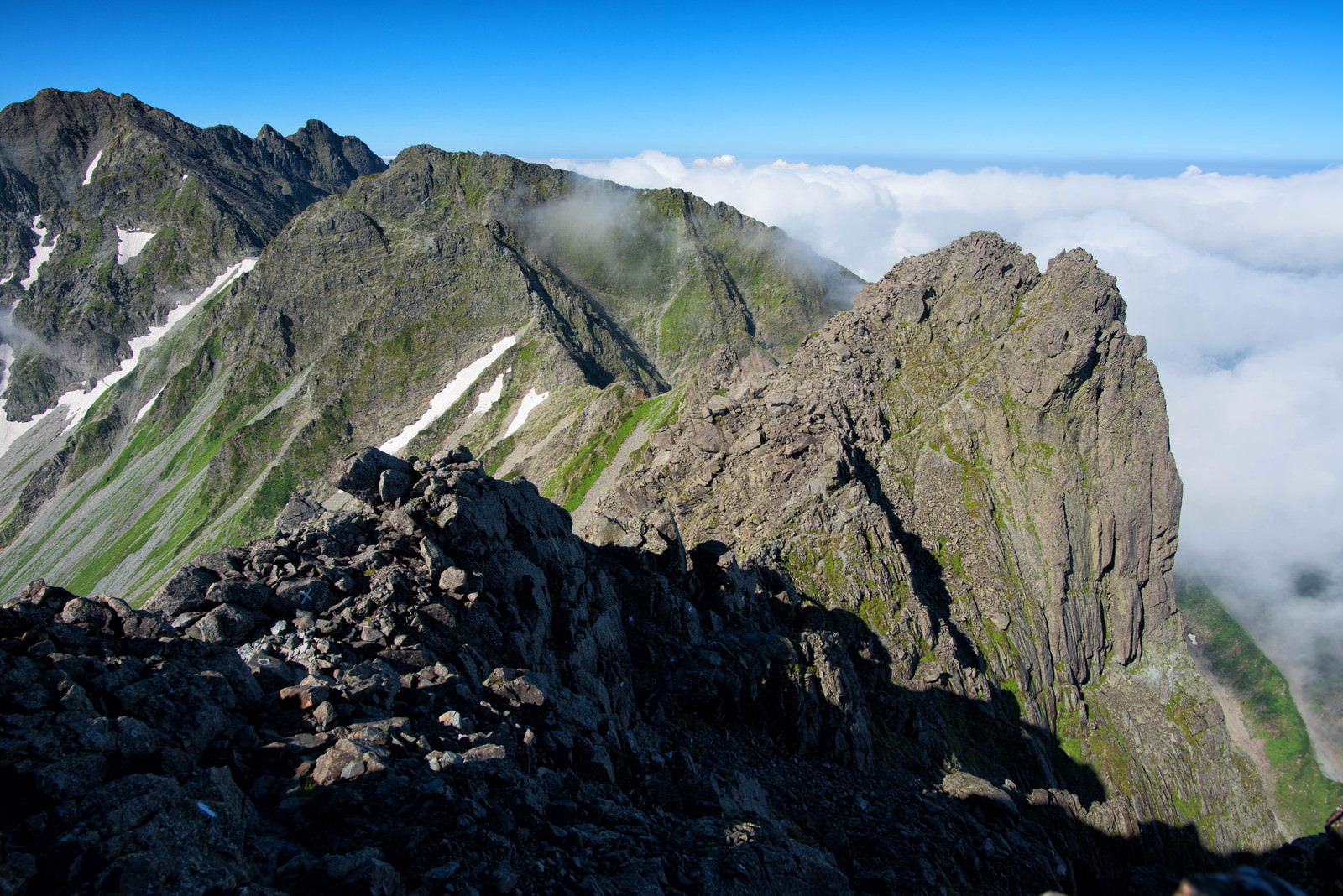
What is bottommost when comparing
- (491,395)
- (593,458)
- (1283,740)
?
(1283,740)

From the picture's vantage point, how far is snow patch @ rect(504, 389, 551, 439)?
14112 cm

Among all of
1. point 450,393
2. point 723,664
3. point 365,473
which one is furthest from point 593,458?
point 365,473

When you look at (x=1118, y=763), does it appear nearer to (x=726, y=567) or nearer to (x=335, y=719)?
(x=726, y=567)

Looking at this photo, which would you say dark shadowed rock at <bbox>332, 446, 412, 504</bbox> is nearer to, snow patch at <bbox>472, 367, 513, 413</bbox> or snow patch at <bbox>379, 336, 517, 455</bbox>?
snow patch at <bbox>472, 367, 513, 413</bbox>

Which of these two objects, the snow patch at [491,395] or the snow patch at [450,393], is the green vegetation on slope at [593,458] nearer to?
the snow patch at [491,395]

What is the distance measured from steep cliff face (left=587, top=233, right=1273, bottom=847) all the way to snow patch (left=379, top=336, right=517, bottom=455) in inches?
3394

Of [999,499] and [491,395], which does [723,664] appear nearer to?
[999,499]

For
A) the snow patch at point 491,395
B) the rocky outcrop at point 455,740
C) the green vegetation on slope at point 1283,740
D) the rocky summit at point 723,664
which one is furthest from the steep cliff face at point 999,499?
the green vegetation on slope at point 1283,740

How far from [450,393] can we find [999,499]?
122207 mm

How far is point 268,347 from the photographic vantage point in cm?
18862

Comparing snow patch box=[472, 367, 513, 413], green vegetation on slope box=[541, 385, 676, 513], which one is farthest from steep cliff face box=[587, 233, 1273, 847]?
snow patch box=[472, 367, 513, 413]

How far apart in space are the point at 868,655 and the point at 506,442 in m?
102

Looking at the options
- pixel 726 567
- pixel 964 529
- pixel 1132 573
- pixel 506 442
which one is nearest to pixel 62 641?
pixel 726 567

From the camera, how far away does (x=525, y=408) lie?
14588cm
